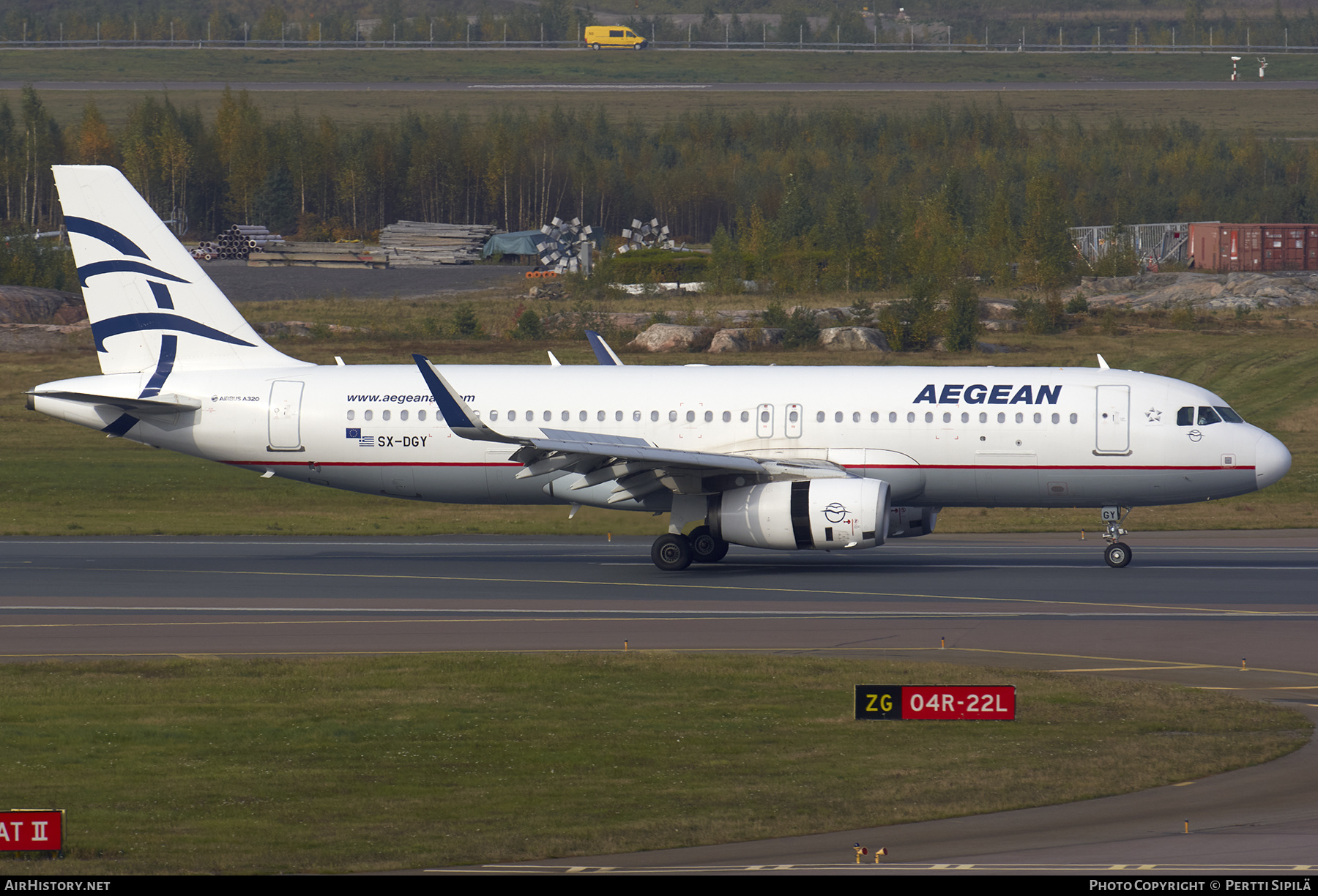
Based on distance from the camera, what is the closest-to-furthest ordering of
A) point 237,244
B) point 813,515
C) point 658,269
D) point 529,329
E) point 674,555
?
point 813,515 → point 674,555 → point 529,329 → point 658,269 → point 237,244

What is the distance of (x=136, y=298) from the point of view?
3481 centimetres

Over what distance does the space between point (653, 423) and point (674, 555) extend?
9.78 feet

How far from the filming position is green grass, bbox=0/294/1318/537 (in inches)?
1615

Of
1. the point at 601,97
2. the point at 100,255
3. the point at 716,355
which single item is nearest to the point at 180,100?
the point at 601,97

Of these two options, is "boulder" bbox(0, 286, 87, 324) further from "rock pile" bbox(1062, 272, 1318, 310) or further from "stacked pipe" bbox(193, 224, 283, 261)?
"rock pile" bbox(1062, 272, 1318, 310)

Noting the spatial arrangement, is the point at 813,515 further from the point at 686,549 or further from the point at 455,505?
the point at 455,505

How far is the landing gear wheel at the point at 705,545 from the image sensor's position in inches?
1297

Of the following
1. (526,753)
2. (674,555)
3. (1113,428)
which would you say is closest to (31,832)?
(526,753)

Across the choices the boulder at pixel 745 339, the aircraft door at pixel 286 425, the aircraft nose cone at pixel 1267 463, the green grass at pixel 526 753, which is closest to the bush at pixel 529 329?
the boulder at pixel 745 339

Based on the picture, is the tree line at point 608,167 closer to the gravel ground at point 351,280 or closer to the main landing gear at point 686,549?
the gravel ground at point 351,280

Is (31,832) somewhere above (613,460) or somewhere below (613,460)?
below

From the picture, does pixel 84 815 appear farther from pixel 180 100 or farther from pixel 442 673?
pixel 180 100

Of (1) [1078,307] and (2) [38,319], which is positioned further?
(1) [1078,307]

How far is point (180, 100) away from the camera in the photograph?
17788cm
